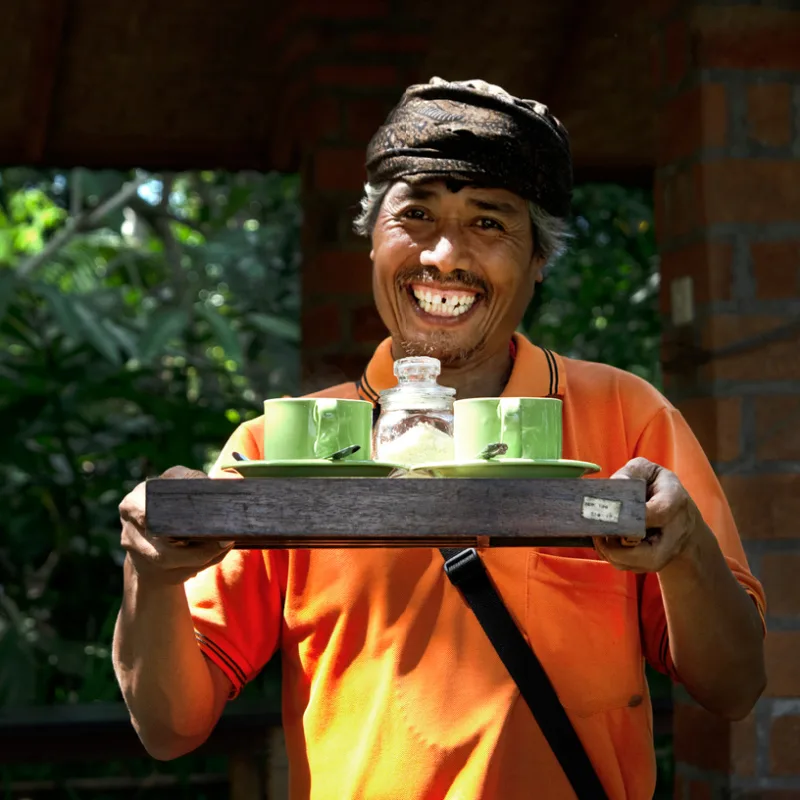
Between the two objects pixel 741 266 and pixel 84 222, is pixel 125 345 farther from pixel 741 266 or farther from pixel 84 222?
pixel 741 266

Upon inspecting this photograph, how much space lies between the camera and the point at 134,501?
1472 millimetres

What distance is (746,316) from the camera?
2641mm

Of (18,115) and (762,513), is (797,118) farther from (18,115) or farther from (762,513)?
(18,115)

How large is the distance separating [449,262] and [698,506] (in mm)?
428

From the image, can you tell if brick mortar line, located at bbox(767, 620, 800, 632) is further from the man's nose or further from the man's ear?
the man's nose

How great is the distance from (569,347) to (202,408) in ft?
7.24

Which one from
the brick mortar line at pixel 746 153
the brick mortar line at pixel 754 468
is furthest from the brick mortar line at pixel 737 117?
the brick mortar line at pixel 754 468

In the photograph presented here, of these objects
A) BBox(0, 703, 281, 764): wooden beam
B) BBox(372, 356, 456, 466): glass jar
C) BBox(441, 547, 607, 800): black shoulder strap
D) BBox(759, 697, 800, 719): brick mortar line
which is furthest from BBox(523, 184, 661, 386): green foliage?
BBox(372, 356, 456, 466): glass jar

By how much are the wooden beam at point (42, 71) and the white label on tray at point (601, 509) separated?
316 cm

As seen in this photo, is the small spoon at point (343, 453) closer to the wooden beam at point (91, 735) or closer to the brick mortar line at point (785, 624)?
the brick mortar line at point (785, 624)

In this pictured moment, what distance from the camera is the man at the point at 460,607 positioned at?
66.7 inches

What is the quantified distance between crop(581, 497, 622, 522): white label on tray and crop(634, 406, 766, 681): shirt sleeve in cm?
46

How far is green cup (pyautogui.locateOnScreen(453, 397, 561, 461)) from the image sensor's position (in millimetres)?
1413

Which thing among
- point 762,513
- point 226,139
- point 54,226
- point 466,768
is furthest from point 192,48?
point 54,226
